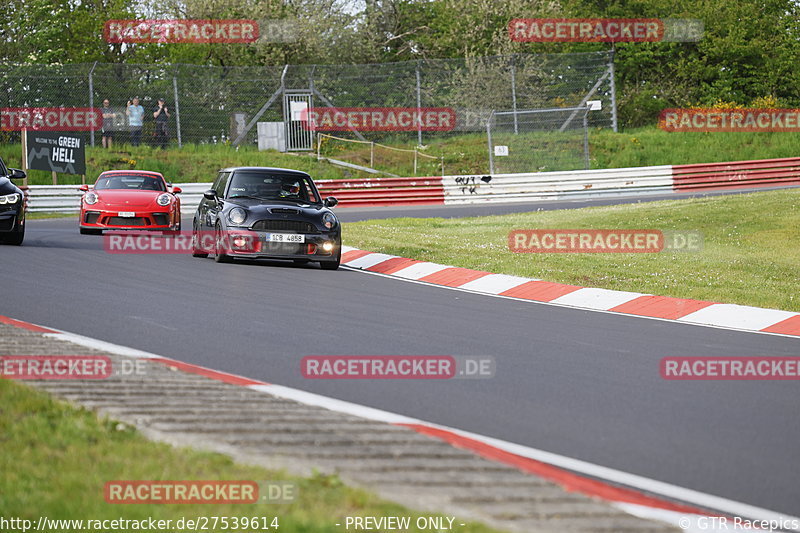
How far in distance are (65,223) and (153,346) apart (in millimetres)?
18276

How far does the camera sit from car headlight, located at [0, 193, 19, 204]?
→ 55.4 ft

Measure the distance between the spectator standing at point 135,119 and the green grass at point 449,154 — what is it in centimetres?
36

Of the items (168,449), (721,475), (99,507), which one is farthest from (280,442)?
(721,475)

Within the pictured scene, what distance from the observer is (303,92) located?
116 ft

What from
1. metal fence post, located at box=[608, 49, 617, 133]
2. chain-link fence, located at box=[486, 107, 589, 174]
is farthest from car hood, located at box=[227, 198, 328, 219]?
metal fence post, located at box=[608, 49, 617, 133]

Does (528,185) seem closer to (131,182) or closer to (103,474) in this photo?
(131,182)

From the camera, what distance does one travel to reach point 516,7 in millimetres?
49625

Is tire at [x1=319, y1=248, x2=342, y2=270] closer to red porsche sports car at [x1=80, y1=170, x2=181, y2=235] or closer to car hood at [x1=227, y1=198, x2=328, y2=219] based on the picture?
car hood at [x1=227, y1=198, x2=328, y2=219]

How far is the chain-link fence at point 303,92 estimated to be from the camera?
107ft

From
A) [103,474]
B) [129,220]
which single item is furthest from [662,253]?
[103,474]

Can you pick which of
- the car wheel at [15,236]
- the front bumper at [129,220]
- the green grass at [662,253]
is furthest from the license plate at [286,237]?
the front bumper at [129,220]

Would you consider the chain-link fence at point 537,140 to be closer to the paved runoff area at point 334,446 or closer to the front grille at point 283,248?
the front grille at point 283,248

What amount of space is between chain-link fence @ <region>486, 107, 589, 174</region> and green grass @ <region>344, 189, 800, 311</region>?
8.84 metres

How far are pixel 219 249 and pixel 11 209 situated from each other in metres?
3.66
